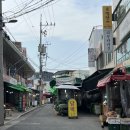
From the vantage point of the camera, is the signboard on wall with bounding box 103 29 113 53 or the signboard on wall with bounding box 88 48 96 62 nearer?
the signboard on wall with bounding box 103 29 113 53

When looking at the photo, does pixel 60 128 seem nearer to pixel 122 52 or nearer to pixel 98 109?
pixel 98 109

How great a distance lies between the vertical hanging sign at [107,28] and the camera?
3825 cm

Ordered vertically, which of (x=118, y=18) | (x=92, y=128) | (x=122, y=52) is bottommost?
(x=92, y=128)

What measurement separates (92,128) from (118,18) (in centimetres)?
1654

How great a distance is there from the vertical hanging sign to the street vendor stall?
A: 1566cm

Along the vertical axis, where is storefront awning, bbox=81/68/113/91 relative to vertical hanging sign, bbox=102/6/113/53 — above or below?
below

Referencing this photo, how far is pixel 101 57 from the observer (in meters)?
55.8

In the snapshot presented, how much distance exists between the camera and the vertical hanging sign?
125 ft

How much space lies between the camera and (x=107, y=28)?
129ft

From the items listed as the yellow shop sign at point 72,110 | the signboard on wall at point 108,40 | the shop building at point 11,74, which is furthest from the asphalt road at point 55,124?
the shop building at point 11,74

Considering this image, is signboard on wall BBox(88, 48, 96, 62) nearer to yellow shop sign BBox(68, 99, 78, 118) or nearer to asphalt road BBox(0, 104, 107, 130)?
yellow shop sign BBox(68, 99, 78, 118)

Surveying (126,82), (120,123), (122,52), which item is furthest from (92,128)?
(122,52)

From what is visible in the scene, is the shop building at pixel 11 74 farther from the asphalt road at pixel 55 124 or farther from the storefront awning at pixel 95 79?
the asphalt road at pixel 55 124

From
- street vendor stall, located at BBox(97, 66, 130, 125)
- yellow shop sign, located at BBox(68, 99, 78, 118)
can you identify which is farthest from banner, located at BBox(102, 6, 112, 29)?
street vendor stall, located at BBox(97, 66, 130, 125)
